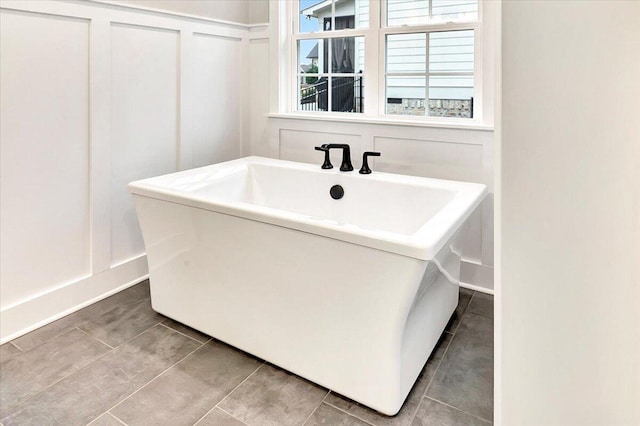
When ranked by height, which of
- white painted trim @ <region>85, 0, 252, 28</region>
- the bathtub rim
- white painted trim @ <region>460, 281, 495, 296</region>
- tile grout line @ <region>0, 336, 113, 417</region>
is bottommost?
tile grout line @ <region>0, 336, 113, 417</region>

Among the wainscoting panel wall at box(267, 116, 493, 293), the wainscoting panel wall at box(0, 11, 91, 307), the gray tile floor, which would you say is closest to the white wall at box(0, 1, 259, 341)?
the wainscoting panel wall at box(0, 11, 91, 307)

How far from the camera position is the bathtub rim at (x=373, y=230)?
4.30ft

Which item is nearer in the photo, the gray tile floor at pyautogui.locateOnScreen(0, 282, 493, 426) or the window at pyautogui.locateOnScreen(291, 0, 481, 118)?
the gray tile floor at pyautogui.locateOnScreen(0, 282, 493, 426)

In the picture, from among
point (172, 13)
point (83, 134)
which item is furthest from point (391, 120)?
point (83, 134)

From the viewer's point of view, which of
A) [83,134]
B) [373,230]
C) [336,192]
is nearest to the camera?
[373,230]

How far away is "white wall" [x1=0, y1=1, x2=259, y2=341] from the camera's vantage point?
193 centimetres

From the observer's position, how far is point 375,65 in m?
2.69

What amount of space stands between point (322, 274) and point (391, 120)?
1.39 m

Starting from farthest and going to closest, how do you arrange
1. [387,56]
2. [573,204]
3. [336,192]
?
[387,56] < [336,192] < [573,204]

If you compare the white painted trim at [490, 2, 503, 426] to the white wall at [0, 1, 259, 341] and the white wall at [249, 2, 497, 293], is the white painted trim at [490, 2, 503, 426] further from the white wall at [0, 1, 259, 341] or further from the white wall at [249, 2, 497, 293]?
the white wall at [0, 1, 259, 341]

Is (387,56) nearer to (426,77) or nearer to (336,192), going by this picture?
(426,77)

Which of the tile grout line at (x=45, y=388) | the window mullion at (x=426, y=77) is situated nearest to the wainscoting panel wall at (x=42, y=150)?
the tile grout line at (x=45, y=388)

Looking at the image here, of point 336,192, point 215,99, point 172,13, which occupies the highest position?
point 172,13

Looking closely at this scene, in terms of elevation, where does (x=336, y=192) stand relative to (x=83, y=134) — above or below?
below
